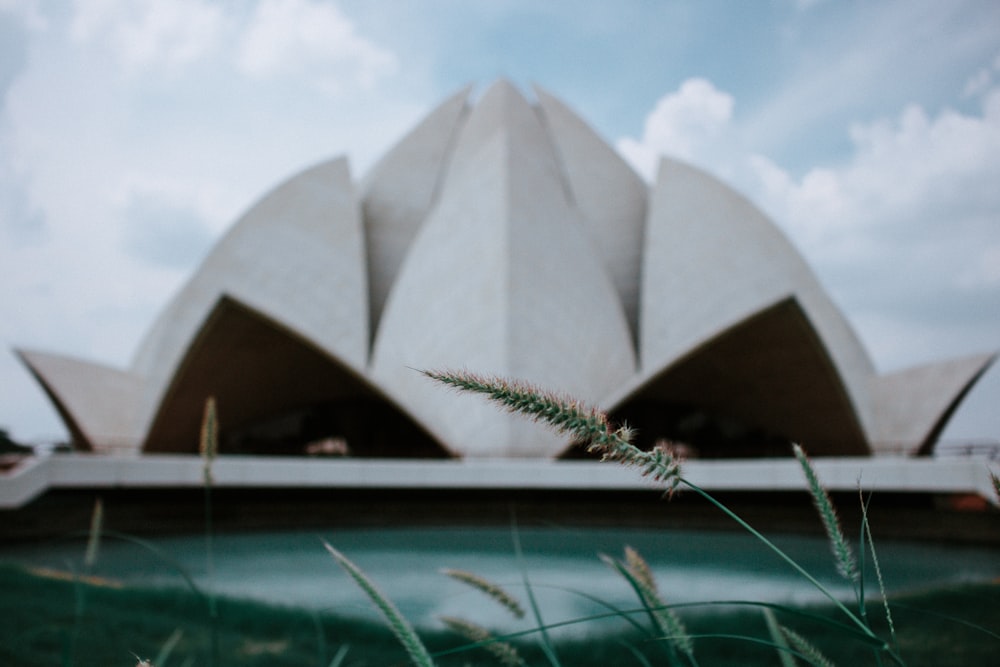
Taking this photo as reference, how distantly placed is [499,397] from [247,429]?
73.9 ft

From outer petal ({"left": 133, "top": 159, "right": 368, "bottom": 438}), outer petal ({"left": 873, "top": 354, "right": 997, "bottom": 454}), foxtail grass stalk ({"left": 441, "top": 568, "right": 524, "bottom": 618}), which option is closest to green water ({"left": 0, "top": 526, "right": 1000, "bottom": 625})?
foxtail grass stalk ({"left": 441, "top": 568, "right": 524, "bottom": 618})

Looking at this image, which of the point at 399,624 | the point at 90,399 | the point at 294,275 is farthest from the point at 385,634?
the point at 90,399

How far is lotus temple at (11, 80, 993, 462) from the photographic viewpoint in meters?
13.3

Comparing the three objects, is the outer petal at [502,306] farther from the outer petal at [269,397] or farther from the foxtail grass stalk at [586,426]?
the foxtail grass stalk at [586,426]

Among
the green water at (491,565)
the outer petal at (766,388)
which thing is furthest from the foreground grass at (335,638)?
the outer petal at (766,388)

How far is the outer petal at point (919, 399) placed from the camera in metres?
15.5

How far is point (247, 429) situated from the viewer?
21688 millimetres

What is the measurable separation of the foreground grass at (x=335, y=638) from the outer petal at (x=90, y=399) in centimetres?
1149

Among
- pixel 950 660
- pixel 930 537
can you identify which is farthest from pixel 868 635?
pixel 930 537

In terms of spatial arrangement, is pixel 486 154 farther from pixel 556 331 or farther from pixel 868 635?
pixel 868 635

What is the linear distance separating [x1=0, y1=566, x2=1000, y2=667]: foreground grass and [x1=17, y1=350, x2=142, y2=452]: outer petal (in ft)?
37.7

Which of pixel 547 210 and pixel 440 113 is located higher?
pixel 440 113

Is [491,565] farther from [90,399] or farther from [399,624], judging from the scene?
[90,399]

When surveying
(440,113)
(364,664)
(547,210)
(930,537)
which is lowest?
(930,537)
